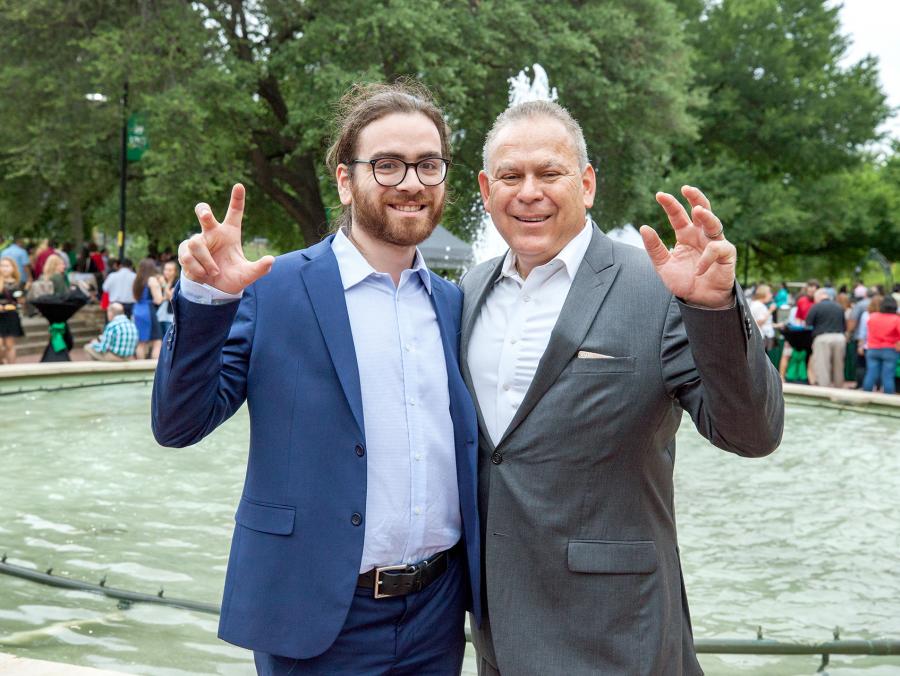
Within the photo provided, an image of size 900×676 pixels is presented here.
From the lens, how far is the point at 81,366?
43.6 ft

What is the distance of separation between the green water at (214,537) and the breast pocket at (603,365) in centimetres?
230

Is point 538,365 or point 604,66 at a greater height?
point 604,66

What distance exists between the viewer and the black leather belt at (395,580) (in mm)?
2766

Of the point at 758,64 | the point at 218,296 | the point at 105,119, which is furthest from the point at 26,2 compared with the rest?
the point at 758,64

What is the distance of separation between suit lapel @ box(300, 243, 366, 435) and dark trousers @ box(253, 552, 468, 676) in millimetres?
480

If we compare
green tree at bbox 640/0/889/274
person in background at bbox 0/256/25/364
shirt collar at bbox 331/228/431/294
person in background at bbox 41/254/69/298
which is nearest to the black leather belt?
shirt collar at bbox 331/228/431/294

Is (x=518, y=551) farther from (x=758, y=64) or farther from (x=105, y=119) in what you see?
(x=758, y=64)

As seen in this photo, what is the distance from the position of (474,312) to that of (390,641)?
0.99 meters

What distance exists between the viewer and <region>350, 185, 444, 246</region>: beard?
2992 millimetres

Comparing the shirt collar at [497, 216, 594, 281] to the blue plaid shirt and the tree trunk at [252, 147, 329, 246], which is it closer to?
the blue plaid shirt

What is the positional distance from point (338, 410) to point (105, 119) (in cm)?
2170

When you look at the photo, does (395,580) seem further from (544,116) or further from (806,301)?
(806,301)

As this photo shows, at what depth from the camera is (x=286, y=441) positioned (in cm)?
277

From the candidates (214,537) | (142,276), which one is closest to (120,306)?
(142,276)
